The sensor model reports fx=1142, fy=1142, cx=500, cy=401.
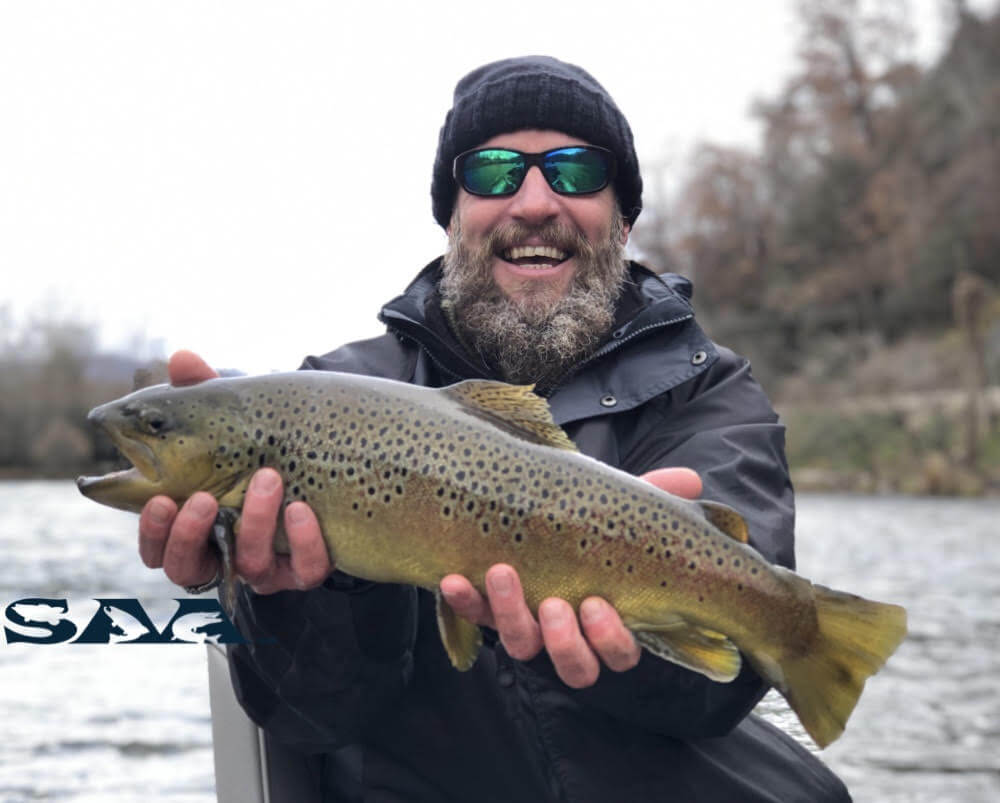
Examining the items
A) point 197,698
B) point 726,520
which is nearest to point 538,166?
point 726,520

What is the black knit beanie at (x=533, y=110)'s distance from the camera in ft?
11.3

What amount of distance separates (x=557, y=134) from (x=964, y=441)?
28123 millimetres

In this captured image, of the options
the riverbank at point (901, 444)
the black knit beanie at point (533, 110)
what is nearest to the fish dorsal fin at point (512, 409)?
the black knit beanie at point (533, 110)

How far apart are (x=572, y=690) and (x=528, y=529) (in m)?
0.56

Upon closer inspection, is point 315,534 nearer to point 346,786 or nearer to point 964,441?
point 346,786

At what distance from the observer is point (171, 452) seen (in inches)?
90.0

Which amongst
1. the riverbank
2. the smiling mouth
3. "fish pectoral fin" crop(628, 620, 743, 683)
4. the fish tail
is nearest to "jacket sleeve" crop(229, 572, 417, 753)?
"fish pectoral fin" crop(628, 620, 743, 683)

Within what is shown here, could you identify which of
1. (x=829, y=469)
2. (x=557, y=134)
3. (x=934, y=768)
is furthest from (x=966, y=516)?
(x=557, y=134)

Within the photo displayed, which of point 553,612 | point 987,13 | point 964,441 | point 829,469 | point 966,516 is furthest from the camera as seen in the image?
point 987,13

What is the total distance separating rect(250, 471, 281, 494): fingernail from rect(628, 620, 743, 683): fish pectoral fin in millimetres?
749

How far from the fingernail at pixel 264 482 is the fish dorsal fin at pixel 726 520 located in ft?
2.77

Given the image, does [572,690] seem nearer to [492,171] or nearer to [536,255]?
[536,255]

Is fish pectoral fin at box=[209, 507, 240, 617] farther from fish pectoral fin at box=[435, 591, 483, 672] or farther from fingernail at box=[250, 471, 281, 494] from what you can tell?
fish pectoral fin at box=[435, 591, 483, 672]

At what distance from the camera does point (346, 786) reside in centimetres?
296
